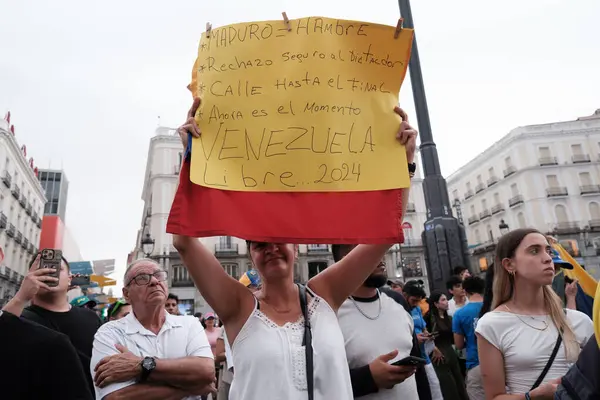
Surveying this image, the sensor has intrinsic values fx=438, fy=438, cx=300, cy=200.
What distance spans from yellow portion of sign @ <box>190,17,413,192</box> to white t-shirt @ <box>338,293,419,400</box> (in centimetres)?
104

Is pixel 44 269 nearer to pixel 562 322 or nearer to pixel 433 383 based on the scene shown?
pixel 433 383

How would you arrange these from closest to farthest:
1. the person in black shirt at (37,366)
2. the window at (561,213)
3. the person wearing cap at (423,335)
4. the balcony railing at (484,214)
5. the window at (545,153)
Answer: the person in black shirt at (37,366) < the person wearing cap at (423,335) < the window at (561,213) < the window at (545,153) < the balcony railing at (484,214)

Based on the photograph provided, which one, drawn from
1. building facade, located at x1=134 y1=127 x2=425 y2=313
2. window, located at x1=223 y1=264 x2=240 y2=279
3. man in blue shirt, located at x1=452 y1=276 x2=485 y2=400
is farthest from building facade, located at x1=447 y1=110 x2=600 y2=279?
man in blue shirt, located at x1=452 y1=276 x2=485 y2=400

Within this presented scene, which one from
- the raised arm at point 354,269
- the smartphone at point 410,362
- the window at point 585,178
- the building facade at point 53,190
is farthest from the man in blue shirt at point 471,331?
the building facade at point 53,190

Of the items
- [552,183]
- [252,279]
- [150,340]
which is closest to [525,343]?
[150,340]

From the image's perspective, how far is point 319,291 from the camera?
2.02 metres

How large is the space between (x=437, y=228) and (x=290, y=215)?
6.40 m

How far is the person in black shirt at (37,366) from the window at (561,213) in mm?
43614

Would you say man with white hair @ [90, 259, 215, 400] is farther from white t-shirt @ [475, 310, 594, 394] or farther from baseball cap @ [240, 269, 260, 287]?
baseball cap @ [240, 269, 260, 287]

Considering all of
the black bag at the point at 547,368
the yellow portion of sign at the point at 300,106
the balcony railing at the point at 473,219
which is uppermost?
the balcony railing at the point at 473,219

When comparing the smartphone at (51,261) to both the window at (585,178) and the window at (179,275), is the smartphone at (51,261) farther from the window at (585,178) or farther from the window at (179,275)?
the window at (585,178)

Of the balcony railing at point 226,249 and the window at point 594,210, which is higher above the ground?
the window at point 594,210

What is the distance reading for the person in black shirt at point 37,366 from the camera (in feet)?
5.99

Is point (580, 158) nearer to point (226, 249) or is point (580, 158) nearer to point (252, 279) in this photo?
point (226, 249)
